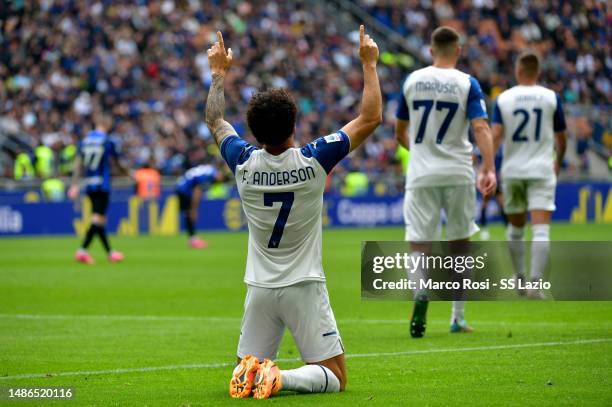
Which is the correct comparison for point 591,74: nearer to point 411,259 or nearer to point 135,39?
point 135,39

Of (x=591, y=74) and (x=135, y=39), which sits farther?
(x=591, y=74)

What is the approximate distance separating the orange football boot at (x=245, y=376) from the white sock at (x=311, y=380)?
171mm

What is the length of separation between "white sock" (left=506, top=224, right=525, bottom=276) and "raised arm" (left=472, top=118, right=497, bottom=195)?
7.97ft

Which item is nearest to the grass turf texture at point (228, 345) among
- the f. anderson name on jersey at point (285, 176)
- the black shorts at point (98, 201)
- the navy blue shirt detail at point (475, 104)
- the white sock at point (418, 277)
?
the white sock at point (418, 277)

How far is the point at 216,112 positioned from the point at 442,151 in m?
3.60

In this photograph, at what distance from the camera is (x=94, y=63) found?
116ft

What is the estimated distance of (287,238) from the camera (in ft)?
22.6

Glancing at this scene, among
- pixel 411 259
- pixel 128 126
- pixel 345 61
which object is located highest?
pixel 345 61

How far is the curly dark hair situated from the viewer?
22.0 ft

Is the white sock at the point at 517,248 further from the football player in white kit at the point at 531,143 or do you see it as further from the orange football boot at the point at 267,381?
the orange football boot at the point at 267,381

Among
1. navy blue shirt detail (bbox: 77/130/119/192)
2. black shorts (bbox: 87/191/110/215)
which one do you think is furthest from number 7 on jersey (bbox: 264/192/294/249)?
black shorts (bbox: 87/191/110/215)

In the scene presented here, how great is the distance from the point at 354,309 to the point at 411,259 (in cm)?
286

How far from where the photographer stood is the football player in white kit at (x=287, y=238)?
6.75 metres

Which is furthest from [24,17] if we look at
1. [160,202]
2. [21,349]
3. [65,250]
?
[21,349]
